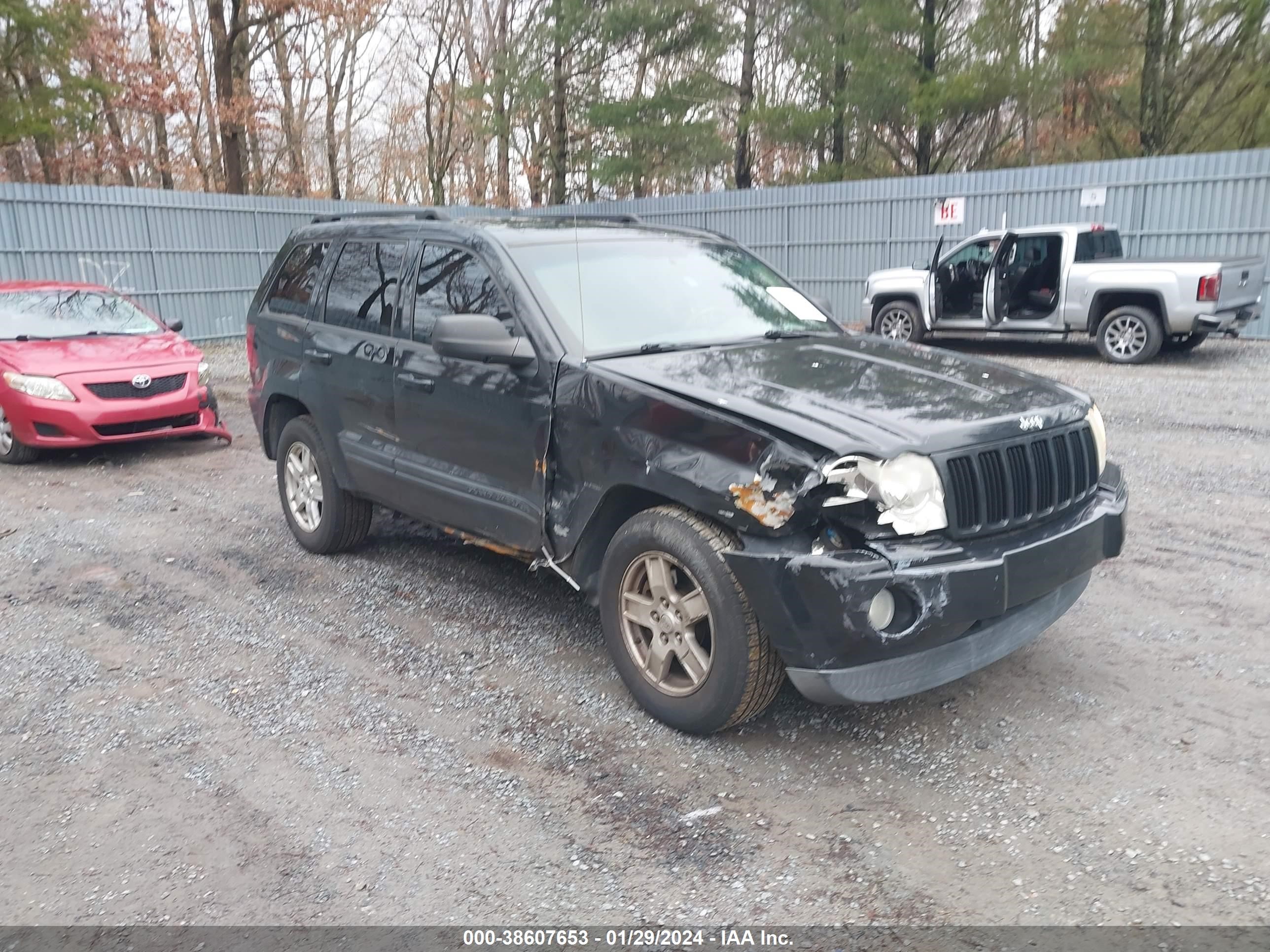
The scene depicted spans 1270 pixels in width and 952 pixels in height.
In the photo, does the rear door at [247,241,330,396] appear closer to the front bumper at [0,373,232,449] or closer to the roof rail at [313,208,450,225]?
the roof rail at [313,208,450,225]

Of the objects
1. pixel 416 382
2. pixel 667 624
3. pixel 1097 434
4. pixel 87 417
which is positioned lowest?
pixel 667 624

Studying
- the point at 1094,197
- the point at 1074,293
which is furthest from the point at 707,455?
the point at 1094,197

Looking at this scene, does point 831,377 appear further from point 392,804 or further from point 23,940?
point 23,940

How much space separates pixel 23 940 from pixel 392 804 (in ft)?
3.53

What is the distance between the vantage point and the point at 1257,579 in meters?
5.15

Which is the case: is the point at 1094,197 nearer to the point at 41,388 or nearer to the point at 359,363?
the point at 359,363

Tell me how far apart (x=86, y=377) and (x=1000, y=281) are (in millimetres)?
10859

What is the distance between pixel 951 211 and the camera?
56.5ft

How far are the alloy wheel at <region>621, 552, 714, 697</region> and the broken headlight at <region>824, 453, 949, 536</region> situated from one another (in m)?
0.65

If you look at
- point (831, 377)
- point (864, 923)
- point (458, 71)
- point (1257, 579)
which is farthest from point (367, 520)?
point (458, 71)

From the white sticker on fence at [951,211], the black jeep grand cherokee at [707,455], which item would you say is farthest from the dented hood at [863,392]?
the white sticker on fence at [951,211]

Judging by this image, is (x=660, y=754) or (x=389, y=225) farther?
(x=389, y=225)

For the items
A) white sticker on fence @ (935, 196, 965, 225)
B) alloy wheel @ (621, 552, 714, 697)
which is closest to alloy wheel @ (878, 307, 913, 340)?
white sticker on fence @ (935, 196, 965, 225)

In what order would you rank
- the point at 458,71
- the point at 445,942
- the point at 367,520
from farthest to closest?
the point at 458,71
the point at 367,520
the point at 445,942
